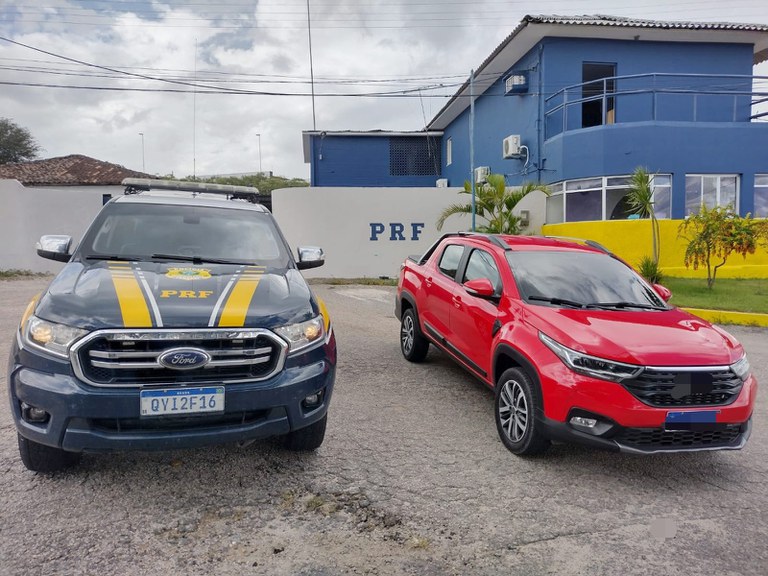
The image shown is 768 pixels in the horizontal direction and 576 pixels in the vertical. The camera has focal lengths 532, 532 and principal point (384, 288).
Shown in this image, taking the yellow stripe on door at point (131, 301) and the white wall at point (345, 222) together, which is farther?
the white wall at point (345, 222)

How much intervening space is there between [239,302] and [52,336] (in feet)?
3.15

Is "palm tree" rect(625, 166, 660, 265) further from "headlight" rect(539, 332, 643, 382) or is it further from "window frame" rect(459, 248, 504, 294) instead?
"headlight" rect(539, 332, 643, 382)

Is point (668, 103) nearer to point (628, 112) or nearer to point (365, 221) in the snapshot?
point (628, 112)

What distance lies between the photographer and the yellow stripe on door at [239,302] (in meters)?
2.92

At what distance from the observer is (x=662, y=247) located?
14109 mm

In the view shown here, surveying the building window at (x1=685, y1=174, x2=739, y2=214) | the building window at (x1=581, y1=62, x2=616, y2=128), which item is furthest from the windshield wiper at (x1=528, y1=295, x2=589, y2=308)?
the building window at (x1=581, y1=62, x2=616, y2=128)

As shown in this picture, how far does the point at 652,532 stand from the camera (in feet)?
9.44

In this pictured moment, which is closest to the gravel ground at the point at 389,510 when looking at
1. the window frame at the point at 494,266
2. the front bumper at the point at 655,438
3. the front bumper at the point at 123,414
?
the front bumper at the point at 655,438

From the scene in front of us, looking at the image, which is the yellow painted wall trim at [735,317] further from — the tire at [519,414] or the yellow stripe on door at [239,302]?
the yellow stripe on door at [239,302]

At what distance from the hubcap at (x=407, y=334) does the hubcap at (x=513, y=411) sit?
2.38 metres

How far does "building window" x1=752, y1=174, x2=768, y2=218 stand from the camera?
1462 centimetres

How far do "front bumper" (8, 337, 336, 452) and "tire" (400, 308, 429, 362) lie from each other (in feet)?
10.5

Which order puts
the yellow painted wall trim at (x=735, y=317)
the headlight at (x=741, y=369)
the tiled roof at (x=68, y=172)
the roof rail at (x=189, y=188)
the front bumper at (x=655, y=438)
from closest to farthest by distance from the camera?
1. the front bumper at (x=655, y=438)
2. the headlight at (x=741, y=369)
3. the roof rail at (x=189, y=188)
4. the yellow painted wall trim at (x=735, y=317)
5. the tiled roof at (x=68, y=172)

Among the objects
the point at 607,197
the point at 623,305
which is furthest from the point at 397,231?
the point at 623,305
